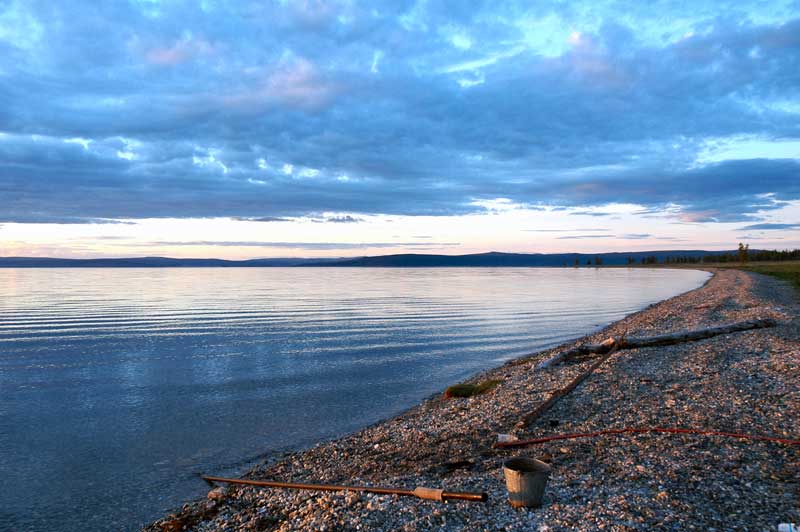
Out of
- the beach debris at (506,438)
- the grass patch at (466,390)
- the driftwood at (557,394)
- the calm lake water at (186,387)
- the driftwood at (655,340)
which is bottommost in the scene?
the calm lake water at (186,387)

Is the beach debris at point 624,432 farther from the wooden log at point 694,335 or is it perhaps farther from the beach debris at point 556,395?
the wooden log at point 694,335

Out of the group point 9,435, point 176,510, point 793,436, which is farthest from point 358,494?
point 9,435

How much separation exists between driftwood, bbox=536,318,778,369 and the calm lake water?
384 cm

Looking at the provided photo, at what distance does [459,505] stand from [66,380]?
1712 cm

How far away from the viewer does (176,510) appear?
9.20m

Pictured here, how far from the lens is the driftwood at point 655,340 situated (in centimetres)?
1909

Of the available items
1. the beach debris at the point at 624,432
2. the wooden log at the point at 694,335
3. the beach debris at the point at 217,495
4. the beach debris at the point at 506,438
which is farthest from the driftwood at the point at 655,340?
the beach debris at the point at 217,495

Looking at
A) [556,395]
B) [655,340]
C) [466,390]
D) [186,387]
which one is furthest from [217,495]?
[655,340]

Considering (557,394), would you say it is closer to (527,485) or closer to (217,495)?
(527,485)

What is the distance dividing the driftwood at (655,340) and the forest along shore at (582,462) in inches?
91.6

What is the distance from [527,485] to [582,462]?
8.00 feet

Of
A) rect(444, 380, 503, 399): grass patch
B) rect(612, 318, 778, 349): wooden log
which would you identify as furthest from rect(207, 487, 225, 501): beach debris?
rect(612, 318, 778, 349): wooden log

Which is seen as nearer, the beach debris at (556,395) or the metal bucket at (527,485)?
the metal bucket at (527,485)

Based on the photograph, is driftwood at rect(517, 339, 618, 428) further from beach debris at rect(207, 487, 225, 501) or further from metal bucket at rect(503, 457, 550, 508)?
beach debris at rect(207, 487, 225, 501)
